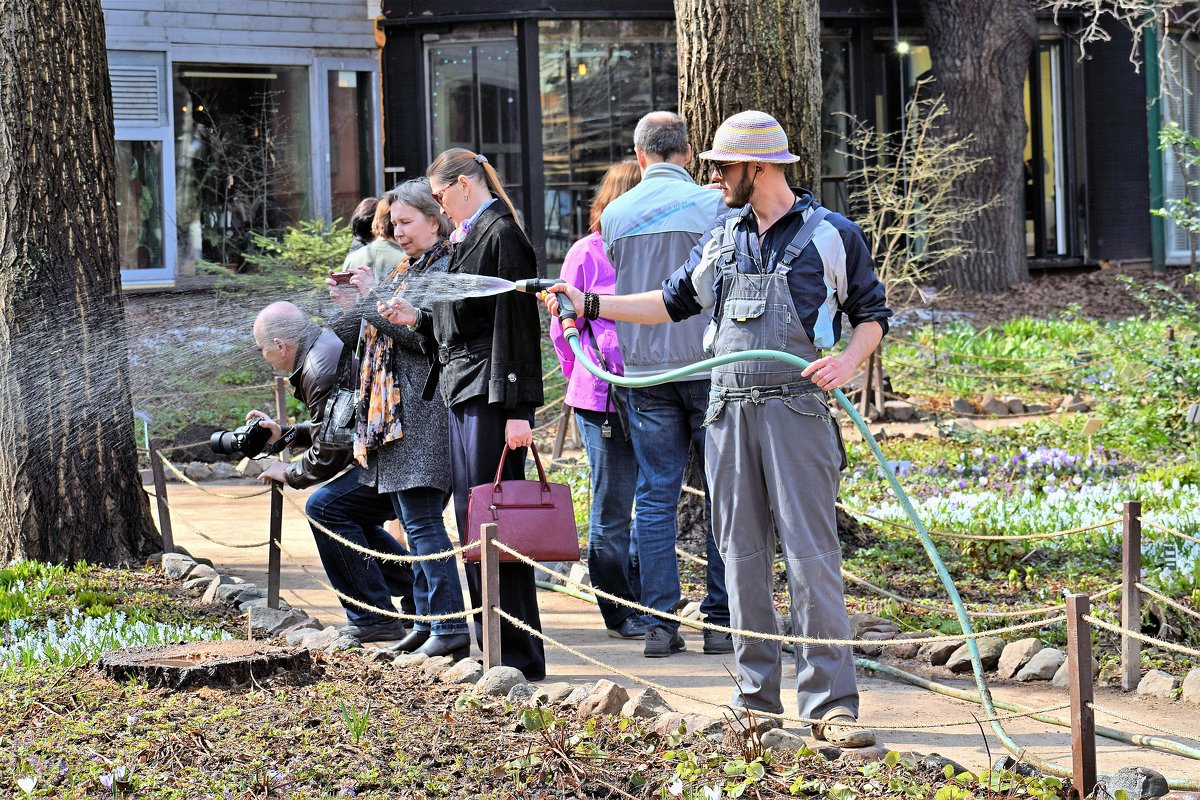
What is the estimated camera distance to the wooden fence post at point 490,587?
5539mm

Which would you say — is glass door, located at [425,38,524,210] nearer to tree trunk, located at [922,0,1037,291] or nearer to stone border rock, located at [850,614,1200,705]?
tree trunk, located at [922,0,1037,291]

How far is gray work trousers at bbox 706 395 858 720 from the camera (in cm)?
493

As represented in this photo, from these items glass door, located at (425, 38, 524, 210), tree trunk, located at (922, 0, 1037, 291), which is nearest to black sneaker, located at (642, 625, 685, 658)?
glass door, located at (425, 38, 524, 210)

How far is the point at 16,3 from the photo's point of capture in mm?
8156

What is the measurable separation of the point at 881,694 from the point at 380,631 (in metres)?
2.34

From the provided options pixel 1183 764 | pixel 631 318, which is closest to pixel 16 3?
pixel 631 318

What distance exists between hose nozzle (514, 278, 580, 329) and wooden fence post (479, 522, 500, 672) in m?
0.80

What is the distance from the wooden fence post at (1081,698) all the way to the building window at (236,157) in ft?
48.2

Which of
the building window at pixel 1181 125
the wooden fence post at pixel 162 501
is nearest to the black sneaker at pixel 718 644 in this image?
the wooden fence post at pixel 162 501

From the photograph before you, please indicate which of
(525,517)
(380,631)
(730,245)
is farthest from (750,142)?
(380,631)

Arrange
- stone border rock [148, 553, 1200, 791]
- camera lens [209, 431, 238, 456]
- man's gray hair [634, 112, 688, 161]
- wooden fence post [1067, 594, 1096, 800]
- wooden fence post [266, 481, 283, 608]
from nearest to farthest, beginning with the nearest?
wooden fence post [1067, 594, 1096, 800]
stone border rock [148, 553, 1200, 791]
man's gray hair [634, 112, 688, 161]
camera lens [209, 431, 238, 456]
wooden fence post [266, 481, 283, 608]

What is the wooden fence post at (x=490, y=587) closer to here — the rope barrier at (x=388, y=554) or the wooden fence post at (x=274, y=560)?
the rope barrier at (x=388, y=554)

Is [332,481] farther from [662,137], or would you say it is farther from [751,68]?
[751,68]

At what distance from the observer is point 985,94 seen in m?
19.7
